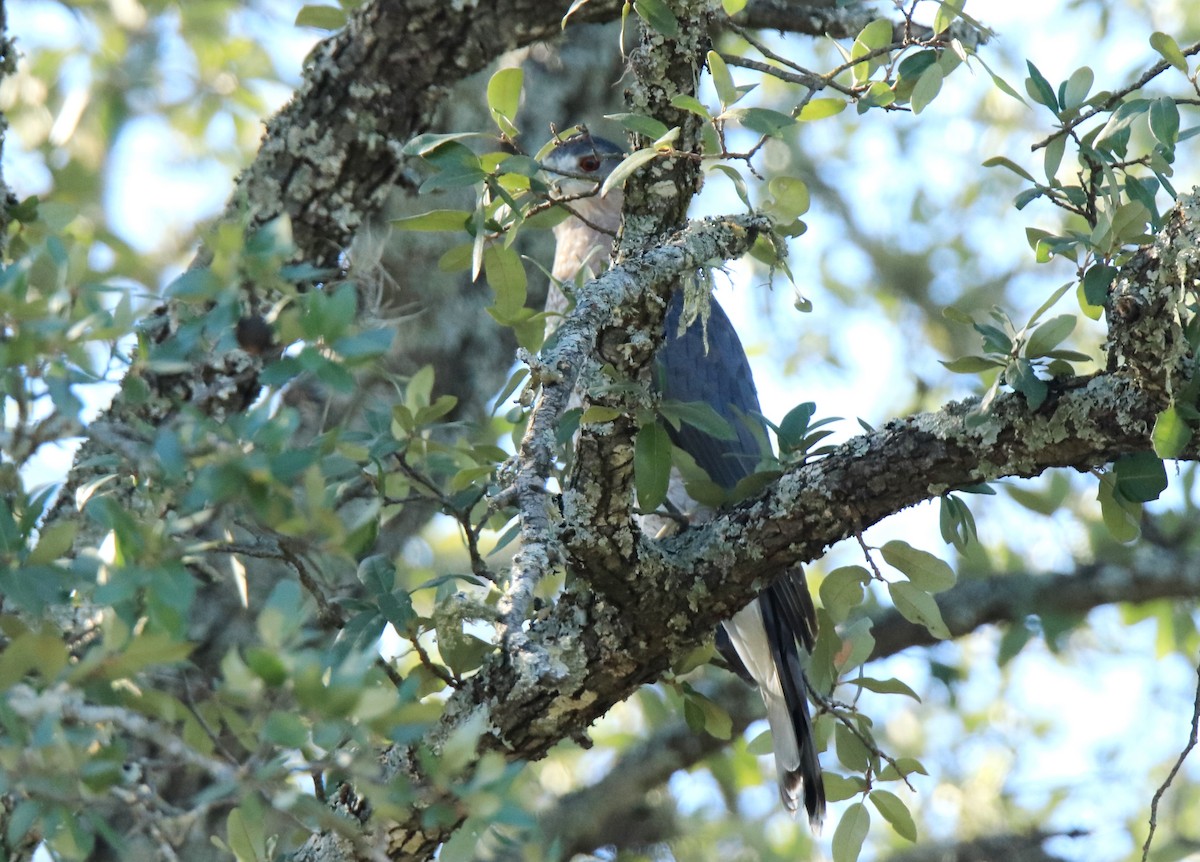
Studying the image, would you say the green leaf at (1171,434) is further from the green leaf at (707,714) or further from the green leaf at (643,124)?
the green leaf at (707,714)

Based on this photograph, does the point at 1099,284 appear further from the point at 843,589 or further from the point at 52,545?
the point at 52,545

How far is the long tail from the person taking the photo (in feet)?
11.5

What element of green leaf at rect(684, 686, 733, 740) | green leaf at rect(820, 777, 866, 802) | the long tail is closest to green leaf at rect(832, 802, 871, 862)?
green leaf at rect(820, 777, 866, 802)

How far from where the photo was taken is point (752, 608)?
3828mm

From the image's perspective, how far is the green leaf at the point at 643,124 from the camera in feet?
6.30

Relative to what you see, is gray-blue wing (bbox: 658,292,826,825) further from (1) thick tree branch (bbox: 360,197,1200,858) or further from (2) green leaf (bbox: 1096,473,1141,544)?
(2) green leaf (bbox: 1096,473,1141,544)

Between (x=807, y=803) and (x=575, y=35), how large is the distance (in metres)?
2.90

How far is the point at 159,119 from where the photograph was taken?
20.2 ft

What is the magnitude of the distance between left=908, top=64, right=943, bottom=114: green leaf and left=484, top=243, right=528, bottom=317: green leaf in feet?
2.35

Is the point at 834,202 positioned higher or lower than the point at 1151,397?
higher

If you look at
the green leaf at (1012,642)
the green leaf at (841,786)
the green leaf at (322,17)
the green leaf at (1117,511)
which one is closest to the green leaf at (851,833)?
the green leaf at (841,786)

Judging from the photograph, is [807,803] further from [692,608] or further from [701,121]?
[701,121]

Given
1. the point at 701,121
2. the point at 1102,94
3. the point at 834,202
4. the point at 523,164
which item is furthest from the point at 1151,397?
the point at 834,202

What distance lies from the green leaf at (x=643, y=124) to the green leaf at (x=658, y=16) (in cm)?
15
